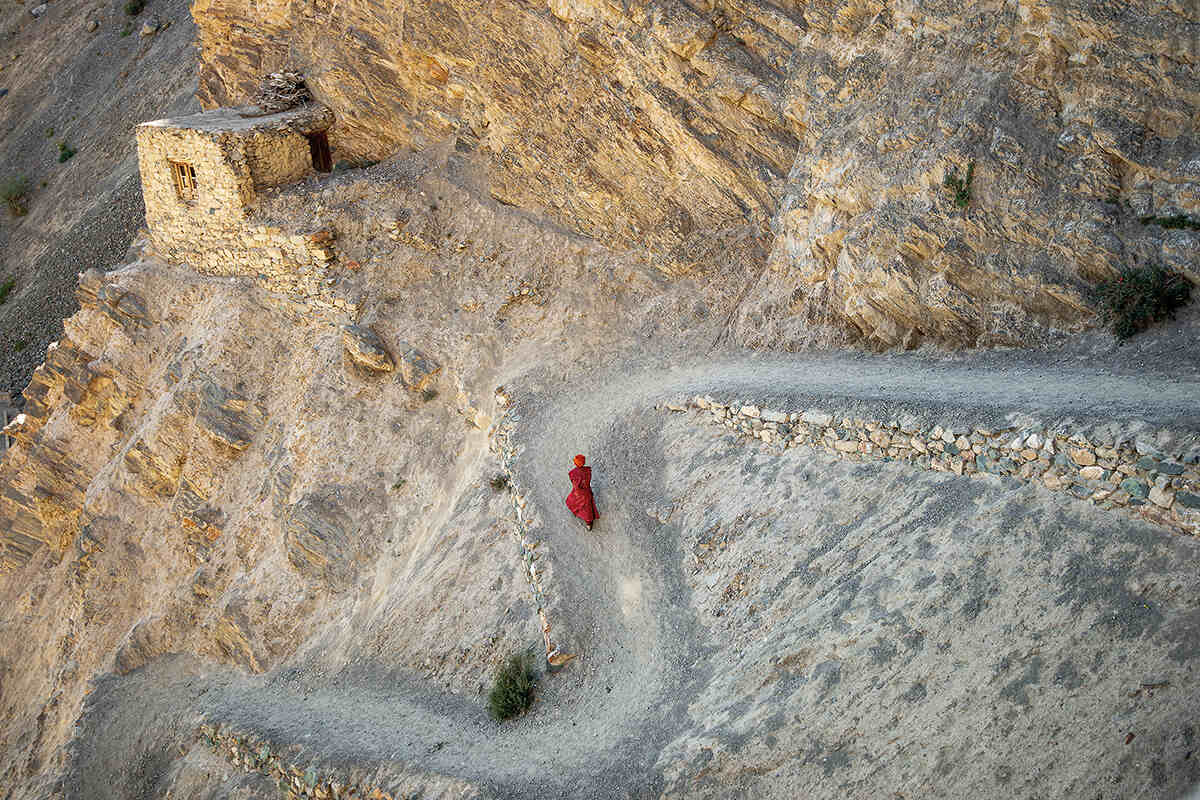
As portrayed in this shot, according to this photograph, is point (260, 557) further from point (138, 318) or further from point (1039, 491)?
point (1039, 491)

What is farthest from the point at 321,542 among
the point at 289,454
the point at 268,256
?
the point at 268,256

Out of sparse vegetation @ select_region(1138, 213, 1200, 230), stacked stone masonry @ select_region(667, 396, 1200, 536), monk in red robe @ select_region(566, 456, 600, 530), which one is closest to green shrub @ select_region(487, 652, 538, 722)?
monk in red robe @ select_region(566, 456, 600, 530)

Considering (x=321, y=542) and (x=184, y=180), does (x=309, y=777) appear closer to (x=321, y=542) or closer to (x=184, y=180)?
(x=321, y=542)

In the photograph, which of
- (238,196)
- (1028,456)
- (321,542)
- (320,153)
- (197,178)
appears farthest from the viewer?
(320,153)

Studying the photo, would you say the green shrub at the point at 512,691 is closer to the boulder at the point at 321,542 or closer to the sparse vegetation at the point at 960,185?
the boulder at the point at 321,542


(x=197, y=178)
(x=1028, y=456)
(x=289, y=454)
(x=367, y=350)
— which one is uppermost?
(x=1028, y=456)

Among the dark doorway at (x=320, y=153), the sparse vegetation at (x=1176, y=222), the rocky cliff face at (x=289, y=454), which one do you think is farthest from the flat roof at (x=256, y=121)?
the sparse vegetation at (x=1176, y=222)

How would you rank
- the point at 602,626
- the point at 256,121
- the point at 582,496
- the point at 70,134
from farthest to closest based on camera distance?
the point at 70,134, the point at 256,121, the point at 582,496, the point at 602,626
